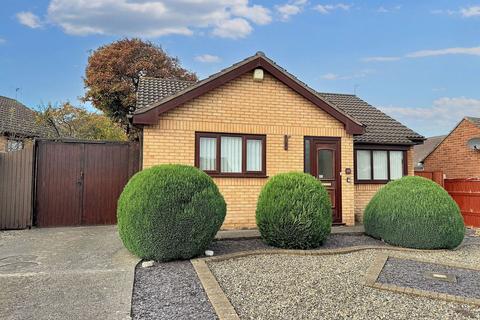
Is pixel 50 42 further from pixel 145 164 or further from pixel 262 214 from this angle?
pixel 262 214

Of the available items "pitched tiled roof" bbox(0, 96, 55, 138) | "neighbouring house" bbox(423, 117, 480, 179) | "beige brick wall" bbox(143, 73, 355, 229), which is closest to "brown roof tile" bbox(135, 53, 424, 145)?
"beige brick wall" bbox(143, 73, 355, 229)

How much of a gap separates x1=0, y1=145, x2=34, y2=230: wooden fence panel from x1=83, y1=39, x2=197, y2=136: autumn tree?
12896mm

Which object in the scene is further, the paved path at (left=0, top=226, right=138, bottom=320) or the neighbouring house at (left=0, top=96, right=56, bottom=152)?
the neighbouring house at (left=0, top=96, right=56, bottom=152)

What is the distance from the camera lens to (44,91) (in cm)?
1681

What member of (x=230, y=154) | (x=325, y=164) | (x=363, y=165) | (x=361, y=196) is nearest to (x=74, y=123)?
(x=230, y=154)

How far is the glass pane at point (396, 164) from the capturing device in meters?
12.2

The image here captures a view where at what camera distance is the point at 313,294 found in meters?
4.58

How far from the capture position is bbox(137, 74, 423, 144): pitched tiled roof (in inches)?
422

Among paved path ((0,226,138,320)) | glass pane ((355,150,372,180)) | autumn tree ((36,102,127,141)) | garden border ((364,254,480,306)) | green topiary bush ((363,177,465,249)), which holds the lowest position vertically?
garden border ((364,254,480,306))

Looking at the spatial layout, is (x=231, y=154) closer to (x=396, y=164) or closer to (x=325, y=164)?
(x=325, y=164)

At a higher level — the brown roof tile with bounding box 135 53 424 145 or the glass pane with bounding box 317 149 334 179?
the brown roof tile with bounding box 135 53 424 145

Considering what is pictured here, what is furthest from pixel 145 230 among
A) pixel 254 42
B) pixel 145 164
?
pixel 254 42

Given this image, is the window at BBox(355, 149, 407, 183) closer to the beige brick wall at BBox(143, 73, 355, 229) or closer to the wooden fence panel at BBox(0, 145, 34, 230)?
the beige brick wall at BBox(143, 73, 355, 229)

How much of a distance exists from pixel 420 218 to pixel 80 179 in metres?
8.68
